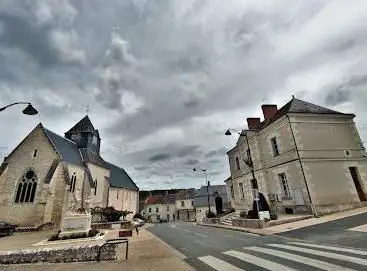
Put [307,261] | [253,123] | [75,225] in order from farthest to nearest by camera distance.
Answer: [253,123] → [75,225] → [307,261]

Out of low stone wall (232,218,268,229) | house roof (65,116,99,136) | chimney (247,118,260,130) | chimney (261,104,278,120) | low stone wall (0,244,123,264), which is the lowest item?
low stone wall (0,244,123,264)

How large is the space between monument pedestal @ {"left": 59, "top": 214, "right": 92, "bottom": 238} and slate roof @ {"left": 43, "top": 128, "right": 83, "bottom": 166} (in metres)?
12.3

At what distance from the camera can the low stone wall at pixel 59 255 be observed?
770cm

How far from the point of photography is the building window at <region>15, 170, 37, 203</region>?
2381 cm

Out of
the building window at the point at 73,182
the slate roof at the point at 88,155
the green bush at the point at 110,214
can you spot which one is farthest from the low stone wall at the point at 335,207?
the slate roof at the point at 88,155

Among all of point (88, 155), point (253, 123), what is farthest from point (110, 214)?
point (253, 123)

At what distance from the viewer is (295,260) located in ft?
19.6

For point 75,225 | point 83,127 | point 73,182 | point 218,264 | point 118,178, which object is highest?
point 83,127

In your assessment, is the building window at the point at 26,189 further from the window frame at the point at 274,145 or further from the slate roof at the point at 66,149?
the window frame at the point at 274,145

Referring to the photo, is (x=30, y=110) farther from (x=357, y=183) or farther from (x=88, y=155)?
(x=88, y=155)

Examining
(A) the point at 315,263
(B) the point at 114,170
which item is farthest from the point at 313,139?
(B) the point at 114,170

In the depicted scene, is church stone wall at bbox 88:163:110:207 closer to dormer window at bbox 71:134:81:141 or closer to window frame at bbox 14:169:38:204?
dormer window at bbox 71:134:81:141

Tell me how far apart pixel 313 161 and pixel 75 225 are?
17010 mm

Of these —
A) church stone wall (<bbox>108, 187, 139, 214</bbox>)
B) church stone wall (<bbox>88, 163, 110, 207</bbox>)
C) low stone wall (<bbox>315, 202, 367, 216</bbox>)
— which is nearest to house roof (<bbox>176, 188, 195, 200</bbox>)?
church stone wall (<bbox>108, 187, 139, 214</bbox>)
